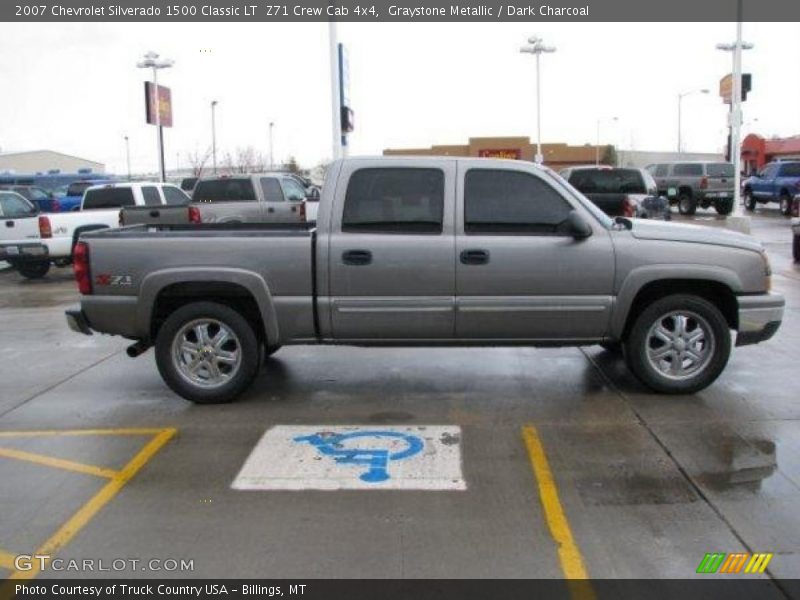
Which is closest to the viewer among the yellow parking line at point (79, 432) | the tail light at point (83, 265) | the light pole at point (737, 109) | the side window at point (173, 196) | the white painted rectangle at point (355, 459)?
the white painted rectangle at point (355, 459)

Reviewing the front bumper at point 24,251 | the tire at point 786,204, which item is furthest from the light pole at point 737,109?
the front bumper at point 24,251

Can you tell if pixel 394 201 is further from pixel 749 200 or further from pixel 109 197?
pixel 749 200

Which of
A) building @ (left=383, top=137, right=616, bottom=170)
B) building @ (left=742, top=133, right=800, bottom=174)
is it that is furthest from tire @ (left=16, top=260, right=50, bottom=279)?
building @ (left=383, top=137, right=616, bottom=170)

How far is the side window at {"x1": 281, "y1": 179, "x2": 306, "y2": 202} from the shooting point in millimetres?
17922

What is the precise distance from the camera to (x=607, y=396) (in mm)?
6668

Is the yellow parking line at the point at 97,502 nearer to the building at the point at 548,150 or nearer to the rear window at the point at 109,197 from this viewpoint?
the rear window at the point at 109,197

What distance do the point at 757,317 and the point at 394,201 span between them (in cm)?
296

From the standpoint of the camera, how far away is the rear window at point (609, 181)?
18.5 meters

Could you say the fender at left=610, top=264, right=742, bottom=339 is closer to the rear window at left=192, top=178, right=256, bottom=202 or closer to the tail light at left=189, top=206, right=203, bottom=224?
the tail light at left=189, top=206, right=203, bottom=224

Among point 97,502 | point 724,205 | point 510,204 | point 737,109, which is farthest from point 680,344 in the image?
point 724,205

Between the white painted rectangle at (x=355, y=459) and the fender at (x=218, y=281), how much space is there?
926mm

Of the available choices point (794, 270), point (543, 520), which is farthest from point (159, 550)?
point (794, 270)

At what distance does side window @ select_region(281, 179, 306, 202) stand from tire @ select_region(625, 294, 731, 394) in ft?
40.6
